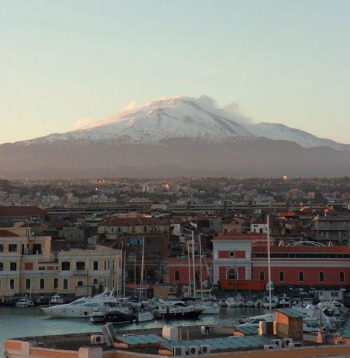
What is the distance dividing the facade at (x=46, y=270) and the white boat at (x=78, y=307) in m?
3.02

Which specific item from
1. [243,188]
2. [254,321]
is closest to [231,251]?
[254,321]

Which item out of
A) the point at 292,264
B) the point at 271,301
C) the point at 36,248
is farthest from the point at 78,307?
the point at 292,264

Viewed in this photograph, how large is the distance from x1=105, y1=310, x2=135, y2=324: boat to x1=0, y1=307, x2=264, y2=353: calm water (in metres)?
0.41

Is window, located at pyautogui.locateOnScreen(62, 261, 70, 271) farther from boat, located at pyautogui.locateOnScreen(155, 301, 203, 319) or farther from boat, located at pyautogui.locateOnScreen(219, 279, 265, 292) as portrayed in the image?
boat, located at pyautogui.locateOnScreen(155, 301, 203, 319)

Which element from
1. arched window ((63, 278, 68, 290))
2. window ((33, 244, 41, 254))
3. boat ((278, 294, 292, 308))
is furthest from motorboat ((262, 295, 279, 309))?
window ((33, 244, 41, 254))

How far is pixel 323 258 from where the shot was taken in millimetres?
34875

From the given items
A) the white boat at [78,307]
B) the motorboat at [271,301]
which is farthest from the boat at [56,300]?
the motorboat at [271,301]

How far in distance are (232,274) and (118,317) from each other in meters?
6.78

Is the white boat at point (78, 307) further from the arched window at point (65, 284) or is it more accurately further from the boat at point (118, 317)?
the arched window at point (65, 284)

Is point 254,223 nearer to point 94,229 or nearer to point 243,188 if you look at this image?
point 94,229

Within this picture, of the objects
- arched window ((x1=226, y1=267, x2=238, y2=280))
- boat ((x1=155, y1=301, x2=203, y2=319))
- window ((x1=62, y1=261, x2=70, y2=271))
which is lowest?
boat ((x1=155, y1=301, x2=203, y2=319))

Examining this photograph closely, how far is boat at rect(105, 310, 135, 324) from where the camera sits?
29.2m

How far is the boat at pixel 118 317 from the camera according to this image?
29203 mm

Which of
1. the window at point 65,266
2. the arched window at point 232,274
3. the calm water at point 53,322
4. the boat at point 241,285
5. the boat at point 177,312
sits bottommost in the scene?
the calm water at point 53,322
